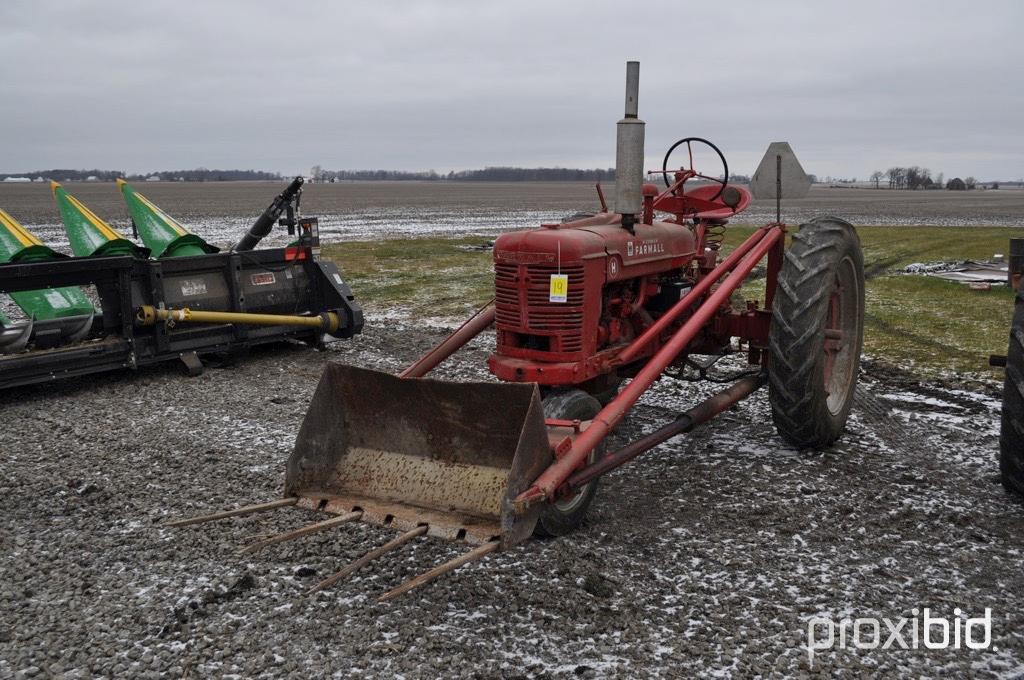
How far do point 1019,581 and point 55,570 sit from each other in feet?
13.9

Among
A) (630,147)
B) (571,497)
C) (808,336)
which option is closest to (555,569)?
(571,497)

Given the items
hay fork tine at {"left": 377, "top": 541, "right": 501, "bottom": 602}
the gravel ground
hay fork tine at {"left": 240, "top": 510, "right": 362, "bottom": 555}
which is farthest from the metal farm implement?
hay fork tine at {"left": 377, "top": 541, "right": 501, "bottom": 602}

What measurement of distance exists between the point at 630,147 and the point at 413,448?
1.96m

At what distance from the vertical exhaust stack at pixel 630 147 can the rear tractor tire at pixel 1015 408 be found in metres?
1.99

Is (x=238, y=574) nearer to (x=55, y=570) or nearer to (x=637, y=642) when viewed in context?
(x=55, y=570)

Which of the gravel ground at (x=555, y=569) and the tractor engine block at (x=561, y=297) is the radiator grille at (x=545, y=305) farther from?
the gravel ground at (x=555, y=569)

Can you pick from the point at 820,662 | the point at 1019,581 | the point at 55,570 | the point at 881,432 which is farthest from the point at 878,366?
the point at 55,570

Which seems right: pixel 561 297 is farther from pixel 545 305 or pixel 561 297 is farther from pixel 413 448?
pixel 413 448

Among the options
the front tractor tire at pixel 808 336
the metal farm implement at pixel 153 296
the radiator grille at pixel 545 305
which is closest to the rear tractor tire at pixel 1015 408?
the front tractor tire at pixel 808 336

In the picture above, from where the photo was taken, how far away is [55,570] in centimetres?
392

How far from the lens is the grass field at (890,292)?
8191 mm

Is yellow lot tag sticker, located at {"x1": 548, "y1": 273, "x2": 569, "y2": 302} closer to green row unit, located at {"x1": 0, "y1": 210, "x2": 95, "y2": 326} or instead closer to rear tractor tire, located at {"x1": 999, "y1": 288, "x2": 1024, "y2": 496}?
rear tractor tire, located at {"x1": 999, "y1": 288, "x2": 1024, "y2": 496}

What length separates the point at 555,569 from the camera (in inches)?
152

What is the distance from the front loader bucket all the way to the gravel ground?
346mm
